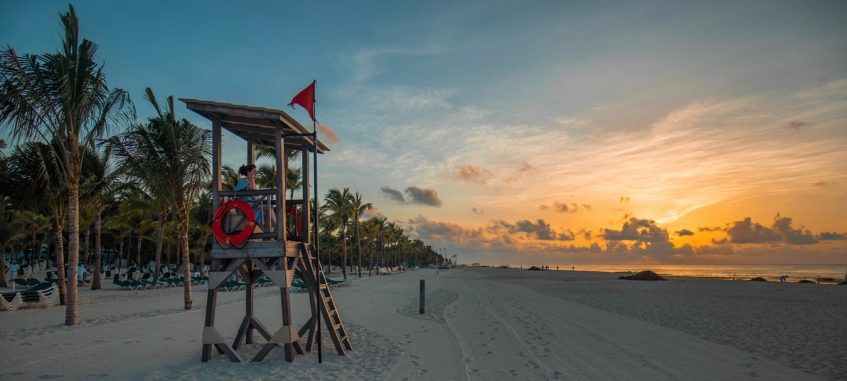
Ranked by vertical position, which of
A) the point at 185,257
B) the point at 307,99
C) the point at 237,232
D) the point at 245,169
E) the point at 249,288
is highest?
the point at 307,99

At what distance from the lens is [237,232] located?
854 centimetres

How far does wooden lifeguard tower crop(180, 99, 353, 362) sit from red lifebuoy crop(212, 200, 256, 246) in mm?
234

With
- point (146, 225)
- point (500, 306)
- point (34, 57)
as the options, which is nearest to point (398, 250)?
point (146, 225)

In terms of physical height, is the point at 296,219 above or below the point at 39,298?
above

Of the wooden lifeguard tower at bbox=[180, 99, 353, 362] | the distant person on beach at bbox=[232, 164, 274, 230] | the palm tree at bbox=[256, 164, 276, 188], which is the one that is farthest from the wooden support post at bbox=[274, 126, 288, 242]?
the palm tree at bbox=[256, 164, 276, 188]

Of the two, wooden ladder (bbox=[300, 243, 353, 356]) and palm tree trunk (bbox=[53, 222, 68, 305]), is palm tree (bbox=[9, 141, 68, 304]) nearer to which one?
palm tree trunk (bbox=[53, 222, 68, 305])

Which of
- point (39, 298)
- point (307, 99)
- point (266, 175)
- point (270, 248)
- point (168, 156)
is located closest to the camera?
point (270, 248)

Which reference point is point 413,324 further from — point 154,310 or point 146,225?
point 146,225

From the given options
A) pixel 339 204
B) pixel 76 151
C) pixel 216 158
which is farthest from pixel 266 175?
pixel 216 158

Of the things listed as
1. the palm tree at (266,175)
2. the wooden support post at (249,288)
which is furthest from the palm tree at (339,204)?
the wooden support post at (249,288)

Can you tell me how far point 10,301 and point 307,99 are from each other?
1699cm

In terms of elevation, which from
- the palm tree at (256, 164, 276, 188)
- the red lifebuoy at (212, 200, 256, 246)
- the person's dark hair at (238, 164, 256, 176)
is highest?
the palm tree at (256, 164, 276, 188)

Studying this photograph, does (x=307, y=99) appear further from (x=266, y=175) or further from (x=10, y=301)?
(x=266, y=175)

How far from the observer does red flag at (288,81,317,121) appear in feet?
29.3
